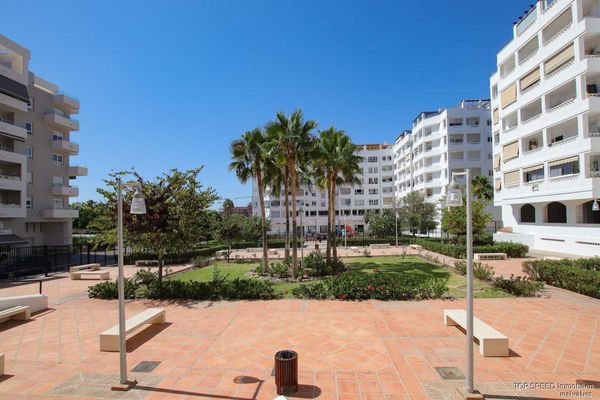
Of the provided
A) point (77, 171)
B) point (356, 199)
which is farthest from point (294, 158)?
point (356, 199)

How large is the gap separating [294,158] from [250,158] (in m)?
5.64

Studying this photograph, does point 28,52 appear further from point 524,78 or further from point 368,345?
point 524,78

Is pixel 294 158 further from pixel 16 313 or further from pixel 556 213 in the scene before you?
pixel 556 213

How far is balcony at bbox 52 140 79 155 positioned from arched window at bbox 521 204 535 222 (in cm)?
5032

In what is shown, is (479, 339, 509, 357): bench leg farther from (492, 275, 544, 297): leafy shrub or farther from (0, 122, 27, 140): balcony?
(0, 122, 27, 140): balcony

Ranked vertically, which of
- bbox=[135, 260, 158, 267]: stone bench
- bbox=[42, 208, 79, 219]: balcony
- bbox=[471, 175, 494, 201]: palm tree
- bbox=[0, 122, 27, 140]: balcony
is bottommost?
bbox=[135, 260, 158, 267]: stone bench

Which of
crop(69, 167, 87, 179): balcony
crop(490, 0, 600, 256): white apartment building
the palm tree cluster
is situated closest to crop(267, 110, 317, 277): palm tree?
the palm tree cluster

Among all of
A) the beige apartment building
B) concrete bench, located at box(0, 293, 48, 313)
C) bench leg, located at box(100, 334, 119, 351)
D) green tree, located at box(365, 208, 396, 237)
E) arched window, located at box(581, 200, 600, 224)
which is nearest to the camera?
bench leg, located at box(100, 334, 119, 351)

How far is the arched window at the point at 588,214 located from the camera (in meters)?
26.7

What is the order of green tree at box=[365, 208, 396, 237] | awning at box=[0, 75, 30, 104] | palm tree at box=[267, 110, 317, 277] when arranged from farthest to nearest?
green tree at box=[365, 208, 396, 237] < awning at box=[0, 75, 30, 104] < palm tree at box=[267, 110, 317, 277]

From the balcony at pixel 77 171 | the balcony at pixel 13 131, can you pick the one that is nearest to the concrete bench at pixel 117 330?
the balcony at pixel 13 131

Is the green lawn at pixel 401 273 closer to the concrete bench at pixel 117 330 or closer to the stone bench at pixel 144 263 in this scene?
the stone bench at pixel 144 263

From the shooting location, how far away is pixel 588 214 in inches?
1065

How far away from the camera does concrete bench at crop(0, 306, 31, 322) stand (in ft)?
33.4
